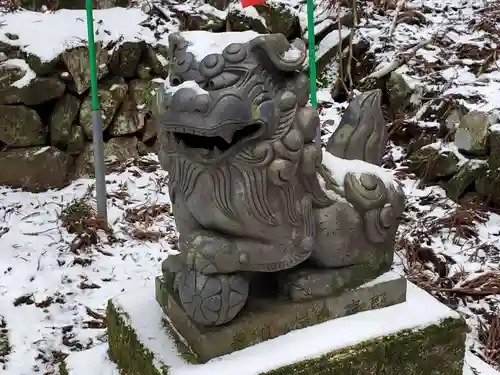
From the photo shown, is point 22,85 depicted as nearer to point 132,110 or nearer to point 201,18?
point 132,110

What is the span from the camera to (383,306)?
159cm

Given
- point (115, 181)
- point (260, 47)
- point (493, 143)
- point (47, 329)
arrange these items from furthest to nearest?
point (115, 181), point (493, 143), point (47, 329), point (260, 47)

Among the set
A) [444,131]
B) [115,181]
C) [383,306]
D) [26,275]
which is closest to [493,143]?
[444,131]

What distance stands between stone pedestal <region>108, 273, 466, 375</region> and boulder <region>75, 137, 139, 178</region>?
6.03ft

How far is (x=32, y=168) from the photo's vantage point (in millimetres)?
3279

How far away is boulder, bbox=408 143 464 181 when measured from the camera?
2984mm

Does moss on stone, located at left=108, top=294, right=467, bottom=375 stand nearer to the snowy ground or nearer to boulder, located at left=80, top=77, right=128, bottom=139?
the snowy ground

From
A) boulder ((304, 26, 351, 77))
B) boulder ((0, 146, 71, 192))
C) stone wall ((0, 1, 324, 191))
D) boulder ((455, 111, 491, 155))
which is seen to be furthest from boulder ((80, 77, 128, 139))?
boulder ((455, 111, 491, 155))

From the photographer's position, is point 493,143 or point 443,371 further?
point 493,143

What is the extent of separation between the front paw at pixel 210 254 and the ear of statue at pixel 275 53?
1.18 feet

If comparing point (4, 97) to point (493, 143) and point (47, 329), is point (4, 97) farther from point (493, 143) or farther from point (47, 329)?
point (493, 143)

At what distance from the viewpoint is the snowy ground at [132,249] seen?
2273 millimetres

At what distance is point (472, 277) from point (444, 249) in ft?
0.69

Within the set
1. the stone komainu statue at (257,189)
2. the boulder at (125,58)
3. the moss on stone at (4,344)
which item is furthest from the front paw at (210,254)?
the boulder at (125,58)
